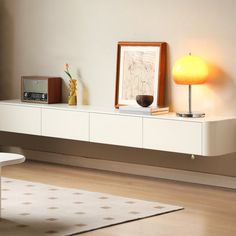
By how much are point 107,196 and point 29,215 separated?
818mm

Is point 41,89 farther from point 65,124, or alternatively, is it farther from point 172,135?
point 172,135

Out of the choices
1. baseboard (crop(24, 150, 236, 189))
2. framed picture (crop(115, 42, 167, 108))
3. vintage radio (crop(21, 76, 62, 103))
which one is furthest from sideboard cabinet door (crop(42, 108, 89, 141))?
baseboard (crop(24, 150, 236, 189))

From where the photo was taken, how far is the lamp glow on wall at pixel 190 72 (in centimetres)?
570

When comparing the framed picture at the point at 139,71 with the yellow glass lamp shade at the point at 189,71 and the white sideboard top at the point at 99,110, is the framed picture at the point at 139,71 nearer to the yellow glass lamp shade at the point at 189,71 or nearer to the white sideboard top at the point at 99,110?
the white sideboard top at the point at 99,110

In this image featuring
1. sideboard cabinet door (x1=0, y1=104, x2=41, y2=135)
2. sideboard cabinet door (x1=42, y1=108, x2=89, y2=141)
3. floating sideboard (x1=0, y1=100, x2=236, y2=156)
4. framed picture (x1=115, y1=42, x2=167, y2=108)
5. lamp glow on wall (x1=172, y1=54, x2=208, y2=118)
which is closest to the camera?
floating sideboard (x1=0, y1=100, x2=236, y2=156)

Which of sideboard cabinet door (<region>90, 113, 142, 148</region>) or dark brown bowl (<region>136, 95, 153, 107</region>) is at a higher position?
dark brown bowl (<region>136, 95, 153, 107</region>)

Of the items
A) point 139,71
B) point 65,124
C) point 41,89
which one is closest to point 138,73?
point 139,71

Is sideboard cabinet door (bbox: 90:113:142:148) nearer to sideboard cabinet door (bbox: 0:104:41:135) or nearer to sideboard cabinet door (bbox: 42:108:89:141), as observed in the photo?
sideboard cabinet door (bbox: 42:108:89:141)

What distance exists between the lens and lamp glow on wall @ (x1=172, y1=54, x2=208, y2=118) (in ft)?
18.7

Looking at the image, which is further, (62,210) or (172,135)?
(172,135)

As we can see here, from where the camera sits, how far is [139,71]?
626 centimetres

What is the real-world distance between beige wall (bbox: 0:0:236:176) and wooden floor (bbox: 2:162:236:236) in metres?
0.28

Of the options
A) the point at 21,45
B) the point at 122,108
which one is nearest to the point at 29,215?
the point at 122,108

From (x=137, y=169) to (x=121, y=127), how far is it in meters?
0.60
